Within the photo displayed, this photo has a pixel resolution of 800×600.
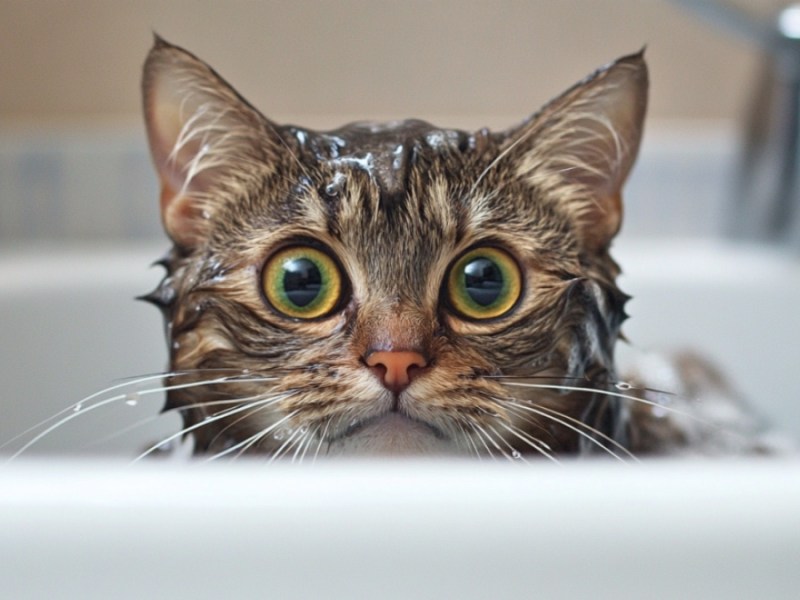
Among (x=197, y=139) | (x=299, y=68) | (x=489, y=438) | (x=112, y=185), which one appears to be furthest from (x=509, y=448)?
(x=112, y=185)

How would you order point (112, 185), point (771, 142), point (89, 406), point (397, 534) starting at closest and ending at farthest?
point (397, 534) < point (89, 406) < point (112, 185) < point (771, 142)

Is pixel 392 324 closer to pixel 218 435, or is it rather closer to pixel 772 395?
pixel 218 435

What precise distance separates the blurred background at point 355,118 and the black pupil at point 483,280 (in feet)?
0.20

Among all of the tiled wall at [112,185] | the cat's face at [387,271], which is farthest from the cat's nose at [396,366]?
the tiled wall at [112,185]

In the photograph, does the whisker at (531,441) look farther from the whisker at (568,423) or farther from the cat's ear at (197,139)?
the cat's ear at (197,139)

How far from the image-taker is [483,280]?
11.0 inches

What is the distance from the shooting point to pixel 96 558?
0.21m

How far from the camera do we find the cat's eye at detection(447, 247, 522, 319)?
0.91 ft

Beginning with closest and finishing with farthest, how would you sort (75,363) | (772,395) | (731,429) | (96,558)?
(96,558) → (75,363) → (731,429) → (772,395)

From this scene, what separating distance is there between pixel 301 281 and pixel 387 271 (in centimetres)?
3

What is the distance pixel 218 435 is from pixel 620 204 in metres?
0.16

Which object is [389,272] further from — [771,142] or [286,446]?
[771,142]

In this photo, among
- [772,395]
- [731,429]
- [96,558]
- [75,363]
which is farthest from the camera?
[772,395]

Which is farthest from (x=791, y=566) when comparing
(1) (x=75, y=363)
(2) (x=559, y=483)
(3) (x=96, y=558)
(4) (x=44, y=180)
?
(4) (x=44, y=180)
